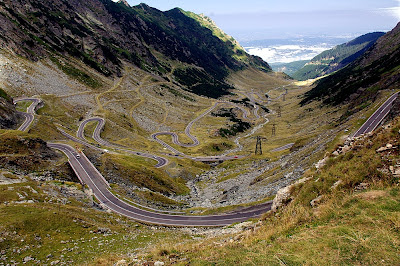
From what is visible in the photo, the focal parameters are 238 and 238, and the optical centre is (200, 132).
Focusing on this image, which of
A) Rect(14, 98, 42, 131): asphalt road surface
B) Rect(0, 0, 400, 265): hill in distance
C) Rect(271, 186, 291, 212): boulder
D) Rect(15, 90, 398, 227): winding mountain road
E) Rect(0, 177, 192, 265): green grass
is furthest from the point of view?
Rect(14, 98, 42, 131): asphalt road surface

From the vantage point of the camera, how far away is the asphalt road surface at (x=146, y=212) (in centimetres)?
4784

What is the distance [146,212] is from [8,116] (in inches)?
2641

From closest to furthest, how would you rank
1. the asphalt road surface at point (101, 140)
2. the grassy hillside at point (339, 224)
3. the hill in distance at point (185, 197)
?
the grassy hillside at point (339, 224) → the hill in distance at point (185, 197) → the asphalt road surface at point (101, 140)

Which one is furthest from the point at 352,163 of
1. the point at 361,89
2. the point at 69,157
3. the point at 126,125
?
the point at 361,89

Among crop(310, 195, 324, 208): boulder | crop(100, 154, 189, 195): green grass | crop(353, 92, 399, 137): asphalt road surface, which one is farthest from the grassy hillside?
crop(353, 92, 399, 137): asphalt road surface

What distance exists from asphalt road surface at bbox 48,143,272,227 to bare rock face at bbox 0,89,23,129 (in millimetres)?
34786

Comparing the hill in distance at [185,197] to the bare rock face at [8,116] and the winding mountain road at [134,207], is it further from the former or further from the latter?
the bare rock face at [8,116]

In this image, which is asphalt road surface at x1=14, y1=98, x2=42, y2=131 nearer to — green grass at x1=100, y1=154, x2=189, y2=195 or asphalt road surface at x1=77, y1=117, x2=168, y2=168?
asphalt road surface at x1=77, y1=117, x2=168, y2=168

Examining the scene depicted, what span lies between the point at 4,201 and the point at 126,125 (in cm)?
10897

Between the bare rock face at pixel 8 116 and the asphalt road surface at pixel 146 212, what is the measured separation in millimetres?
34786

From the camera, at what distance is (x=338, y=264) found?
41.5 feet

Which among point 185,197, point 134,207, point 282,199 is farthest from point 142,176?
point 282,199

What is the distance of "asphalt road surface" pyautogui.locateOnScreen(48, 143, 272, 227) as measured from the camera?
47844mm

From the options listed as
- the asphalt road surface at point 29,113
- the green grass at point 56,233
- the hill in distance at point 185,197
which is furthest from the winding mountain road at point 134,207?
the asphalt road surface at point 29,113
